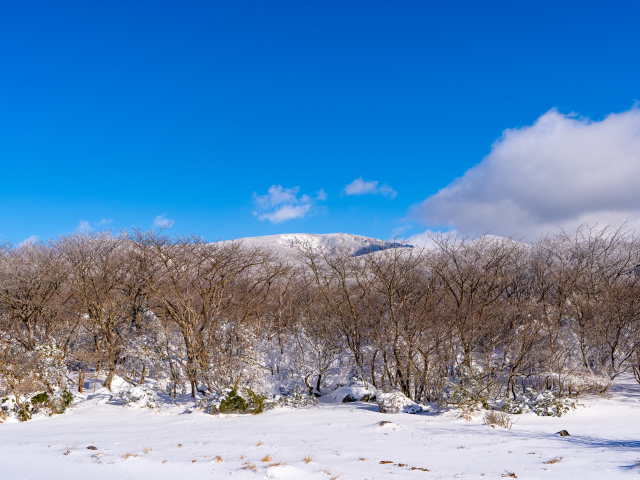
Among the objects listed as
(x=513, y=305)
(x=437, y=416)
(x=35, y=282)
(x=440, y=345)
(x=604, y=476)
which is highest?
(x=35, y=282)

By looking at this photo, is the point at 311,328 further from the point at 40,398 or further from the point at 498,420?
the point at 40,398

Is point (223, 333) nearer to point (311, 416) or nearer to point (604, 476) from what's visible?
point (311, 416)

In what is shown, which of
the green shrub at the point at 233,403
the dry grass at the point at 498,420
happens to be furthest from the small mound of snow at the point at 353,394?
the dry grass at the point at 498,420

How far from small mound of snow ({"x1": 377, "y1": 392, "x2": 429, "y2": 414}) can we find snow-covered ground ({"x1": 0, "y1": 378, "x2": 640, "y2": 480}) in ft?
1.38

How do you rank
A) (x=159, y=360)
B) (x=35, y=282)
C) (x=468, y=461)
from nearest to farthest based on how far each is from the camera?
(x=468, y=461) < (x=159, y=360) < (x=35, y=282)

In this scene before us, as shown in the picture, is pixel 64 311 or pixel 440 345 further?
pixel 64 311

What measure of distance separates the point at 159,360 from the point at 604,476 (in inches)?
601

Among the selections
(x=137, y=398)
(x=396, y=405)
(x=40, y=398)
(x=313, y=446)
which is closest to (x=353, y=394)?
(x=396, y=405)

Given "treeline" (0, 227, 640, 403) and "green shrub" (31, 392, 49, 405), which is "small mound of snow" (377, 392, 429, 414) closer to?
"treeline" (0, 227, 640, 403)

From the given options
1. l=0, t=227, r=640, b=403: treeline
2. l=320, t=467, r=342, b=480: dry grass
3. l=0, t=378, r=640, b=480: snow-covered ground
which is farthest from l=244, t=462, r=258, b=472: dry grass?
l=0, t=227, r=640, b=403: treeline

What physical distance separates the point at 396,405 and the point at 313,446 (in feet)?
17.8

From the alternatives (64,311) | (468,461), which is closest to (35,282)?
(64,311)

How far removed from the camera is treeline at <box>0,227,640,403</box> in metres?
15.3

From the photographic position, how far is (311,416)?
12711 mm
